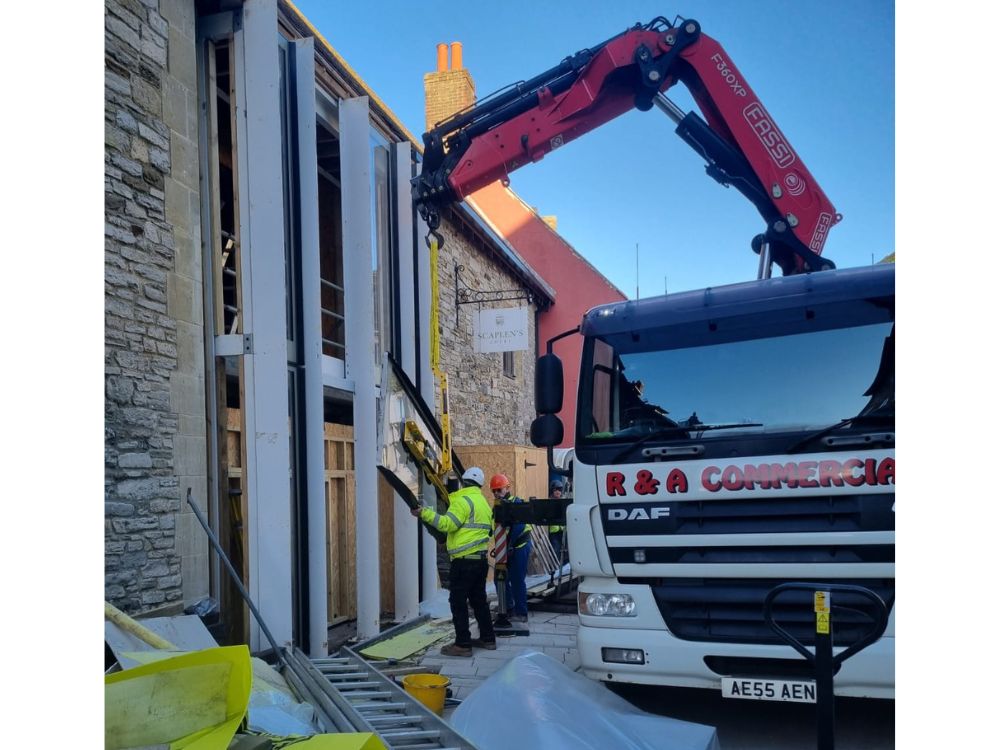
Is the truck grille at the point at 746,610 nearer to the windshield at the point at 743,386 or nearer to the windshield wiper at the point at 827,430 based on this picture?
the windshield wiper at the point at 827,430

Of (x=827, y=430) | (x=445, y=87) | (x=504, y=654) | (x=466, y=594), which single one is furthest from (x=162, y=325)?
(x=445, y=87)

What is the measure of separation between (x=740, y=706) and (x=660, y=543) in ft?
4.56

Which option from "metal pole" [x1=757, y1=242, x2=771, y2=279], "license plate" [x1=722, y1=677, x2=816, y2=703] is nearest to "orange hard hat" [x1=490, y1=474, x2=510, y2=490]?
"metal pole" [x1=757, y1=242, x2=771, y2=279]

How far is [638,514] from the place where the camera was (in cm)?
439

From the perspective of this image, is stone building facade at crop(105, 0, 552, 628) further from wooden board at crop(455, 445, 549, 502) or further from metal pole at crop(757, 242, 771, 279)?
wooden board at crop(455, 445, 549, 502)

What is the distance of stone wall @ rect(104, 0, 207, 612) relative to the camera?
4.76 m

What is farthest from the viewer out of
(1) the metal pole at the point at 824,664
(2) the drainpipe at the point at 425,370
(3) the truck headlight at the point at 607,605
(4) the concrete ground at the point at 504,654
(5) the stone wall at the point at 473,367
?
(5) the stone wall at the point at 473,367

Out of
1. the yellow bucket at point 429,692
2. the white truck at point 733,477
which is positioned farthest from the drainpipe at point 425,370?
the white truck at point 733,477

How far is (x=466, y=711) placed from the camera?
4027 millimetres

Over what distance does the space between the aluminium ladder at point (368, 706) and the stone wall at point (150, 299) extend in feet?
3.41

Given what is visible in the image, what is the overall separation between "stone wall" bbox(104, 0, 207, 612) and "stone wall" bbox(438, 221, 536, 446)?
20.2 feet

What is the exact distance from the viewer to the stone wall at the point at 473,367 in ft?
39.1

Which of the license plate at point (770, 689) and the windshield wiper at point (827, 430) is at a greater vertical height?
the windshield wiper at point (827, 430)
